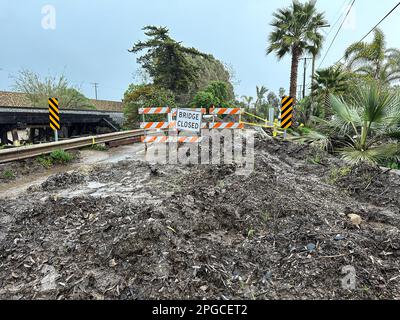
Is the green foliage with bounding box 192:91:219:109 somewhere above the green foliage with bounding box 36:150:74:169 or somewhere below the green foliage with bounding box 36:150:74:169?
above

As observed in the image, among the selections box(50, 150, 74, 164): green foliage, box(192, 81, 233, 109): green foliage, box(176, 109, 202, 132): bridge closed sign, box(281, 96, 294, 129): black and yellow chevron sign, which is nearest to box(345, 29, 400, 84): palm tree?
box(192, 81, 233, 109): green foliage

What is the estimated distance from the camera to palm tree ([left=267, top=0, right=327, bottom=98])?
1919 cm

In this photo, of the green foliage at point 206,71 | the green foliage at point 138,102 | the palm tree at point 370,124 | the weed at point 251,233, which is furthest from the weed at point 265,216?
the green foliage at point 206,71

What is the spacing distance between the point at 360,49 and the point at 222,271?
26265mm

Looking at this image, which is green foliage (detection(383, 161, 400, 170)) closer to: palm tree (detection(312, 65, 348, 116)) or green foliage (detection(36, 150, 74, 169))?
green foliage (detection(36, 150, 74, 169))

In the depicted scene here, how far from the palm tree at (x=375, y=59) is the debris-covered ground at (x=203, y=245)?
75.1 ft

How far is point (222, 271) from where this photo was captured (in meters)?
2.44

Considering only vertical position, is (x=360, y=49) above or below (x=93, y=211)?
above

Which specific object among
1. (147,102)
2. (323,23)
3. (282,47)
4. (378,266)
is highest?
(323,23)

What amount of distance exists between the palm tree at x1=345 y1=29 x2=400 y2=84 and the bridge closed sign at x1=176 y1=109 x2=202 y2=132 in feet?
69.9

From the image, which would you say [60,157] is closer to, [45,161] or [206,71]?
[45,161]

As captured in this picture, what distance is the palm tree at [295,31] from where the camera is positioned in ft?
63.0
